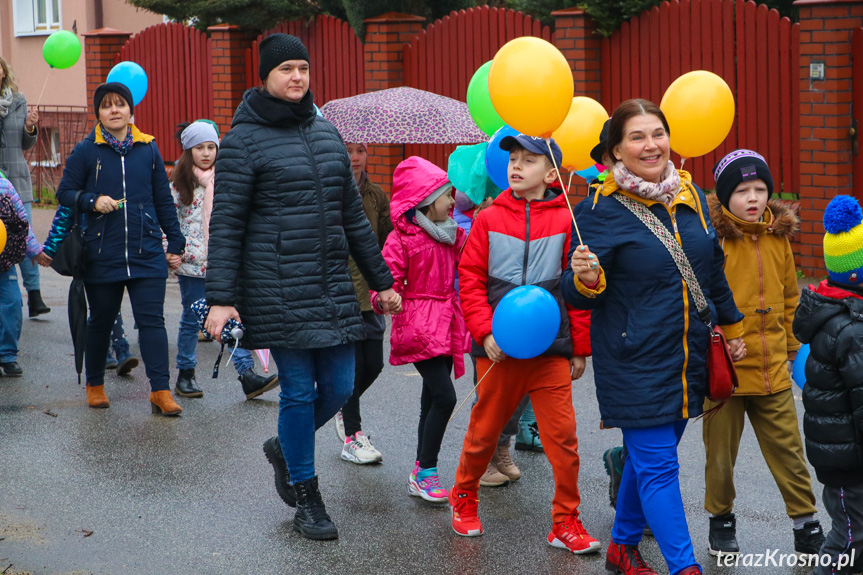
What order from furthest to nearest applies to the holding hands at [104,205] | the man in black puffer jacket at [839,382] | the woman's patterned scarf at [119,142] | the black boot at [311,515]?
1. the woman's patterned scarf at [119,142]
2. the holding hands at [104,205]
3. the black boot at [311,515]
4. the man in black puffer jacket at [839,382]

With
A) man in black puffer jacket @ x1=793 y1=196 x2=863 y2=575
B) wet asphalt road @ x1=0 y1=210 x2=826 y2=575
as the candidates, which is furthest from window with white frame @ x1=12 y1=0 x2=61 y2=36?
man in black puffer jacket @ x1=793 y1=196 x2=863 y2=575

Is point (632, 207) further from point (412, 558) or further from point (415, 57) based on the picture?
point (415, 57)

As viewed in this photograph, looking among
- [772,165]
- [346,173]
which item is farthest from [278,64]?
[772,165]

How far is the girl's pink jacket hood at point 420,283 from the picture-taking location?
202 inches

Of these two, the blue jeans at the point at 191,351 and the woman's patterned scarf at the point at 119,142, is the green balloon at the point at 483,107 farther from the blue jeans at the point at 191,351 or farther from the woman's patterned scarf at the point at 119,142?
the blue jeans at the point at 191,351

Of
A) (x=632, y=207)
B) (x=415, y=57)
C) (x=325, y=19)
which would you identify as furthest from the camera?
(x=325, y=19)

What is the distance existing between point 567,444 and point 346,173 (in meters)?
1.48

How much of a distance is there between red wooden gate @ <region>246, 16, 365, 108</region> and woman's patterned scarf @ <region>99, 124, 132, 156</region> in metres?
7.60

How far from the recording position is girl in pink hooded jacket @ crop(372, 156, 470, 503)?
16.9 ft

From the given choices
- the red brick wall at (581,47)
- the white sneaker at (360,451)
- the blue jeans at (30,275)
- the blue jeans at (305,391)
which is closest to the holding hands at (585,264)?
the blue jeans at (305,391)

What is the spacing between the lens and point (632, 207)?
4039mm

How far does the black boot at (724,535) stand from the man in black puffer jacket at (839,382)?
0.50m

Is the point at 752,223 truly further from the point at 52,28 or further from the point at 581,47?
the point at 52,28

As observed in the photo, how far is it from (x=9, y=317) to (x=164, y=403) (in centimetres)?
197
